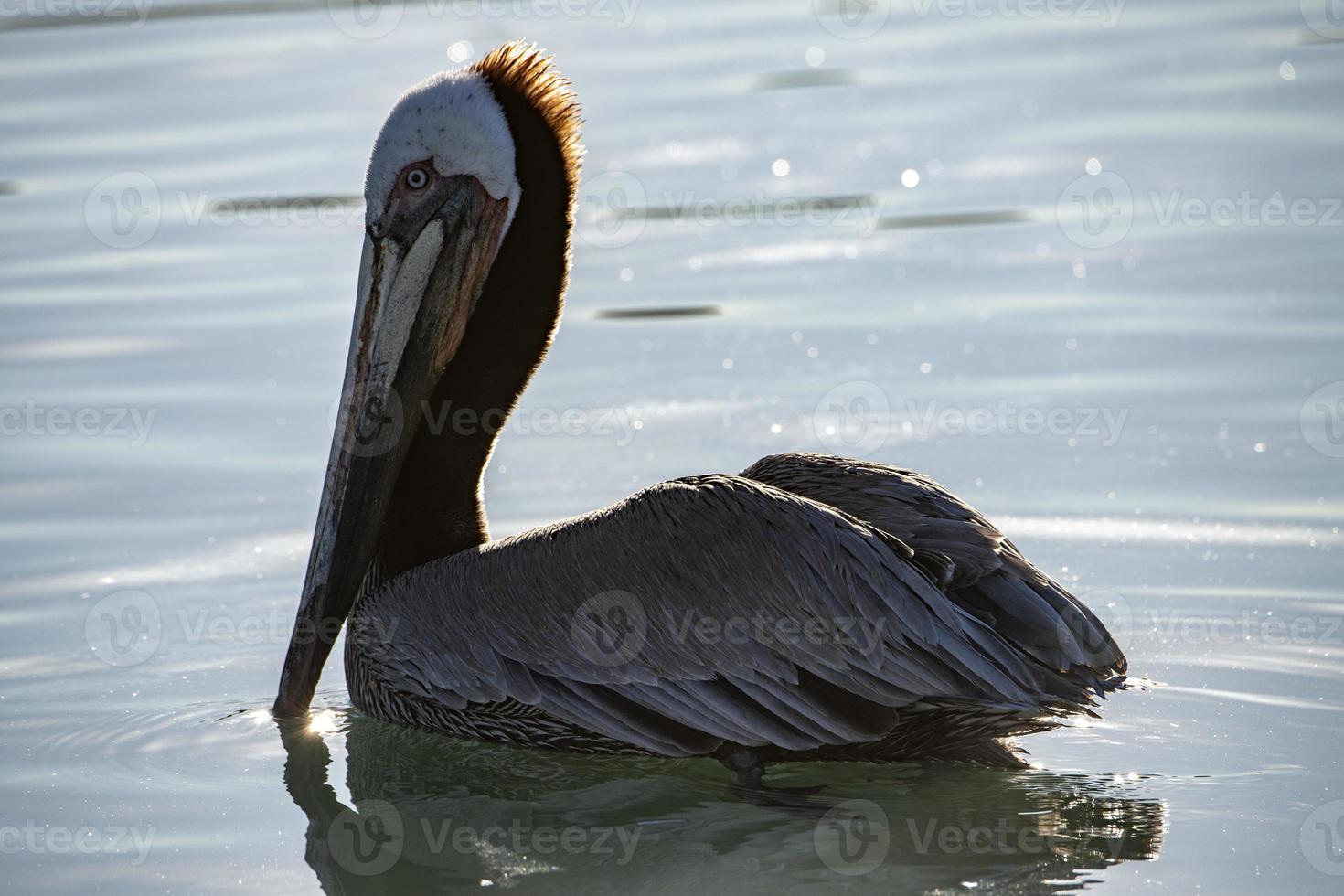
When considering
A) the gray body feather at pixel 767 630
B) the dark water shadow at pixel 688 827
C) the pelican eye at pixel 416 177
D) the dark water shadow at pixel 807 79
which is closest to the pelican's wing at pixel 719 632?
the gray body feather at pixel 767 630

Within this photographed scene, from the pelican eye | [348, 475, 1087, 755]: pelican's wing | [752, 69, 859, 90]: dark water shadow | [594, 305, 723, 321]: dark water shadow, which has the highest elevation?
[752, 69, 859, 90]: dark water shadow

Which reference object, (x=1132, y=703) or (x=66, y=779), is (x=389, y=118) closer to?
(x=66, y=779)

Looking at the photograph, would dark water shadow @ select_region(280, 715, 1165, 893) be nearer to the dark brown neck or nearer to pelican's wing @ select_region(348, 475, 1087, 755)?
pelican's wing @ select_region(348, 475, 1087, 755)

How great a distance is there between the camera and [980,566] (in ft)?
13.5

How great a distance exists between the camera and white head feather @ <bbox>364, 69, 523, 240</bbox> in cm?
475

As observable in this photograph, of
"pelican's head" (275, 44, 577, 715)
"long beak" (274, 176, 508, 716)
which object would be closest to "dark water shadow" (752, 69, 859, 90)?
"pelican's head" (275, 44, 577, 715)

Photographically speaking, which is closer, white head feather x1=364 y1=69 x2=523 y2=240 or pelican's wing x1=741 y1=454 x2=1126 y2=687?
pelican's wing x1=741 y1=454 x2=1126 y2=687

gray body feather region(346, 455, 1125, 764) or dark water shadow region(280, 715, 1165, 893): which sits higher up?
gray body feather region(346, 455, 1125, 764)

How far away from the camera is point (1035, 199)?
Result: 27.0ft

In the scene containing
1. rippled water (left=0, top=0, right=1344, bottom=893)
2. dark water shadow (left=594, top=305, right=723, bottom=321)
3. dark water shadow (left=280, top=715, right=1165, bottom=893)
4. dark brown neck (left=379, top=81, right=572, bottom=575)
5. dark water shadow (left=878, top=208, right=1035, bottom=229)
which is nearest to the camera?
dark water shadow (left=280, top=715, right=1165, bottom=893)

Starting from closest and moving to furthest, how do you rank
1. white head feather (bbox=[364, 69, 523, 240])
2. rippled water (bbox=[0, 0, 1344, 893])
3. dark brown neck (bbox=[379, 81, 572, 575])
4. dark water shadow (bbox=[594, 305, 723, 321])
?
rippled water (bbox=[0, 0, 1344, 893]), white head feather (bbox=[364, 69, 523, 240]), dark brown neck (bbox=[379, 81, 572, 575]), dark water shadow (bbox=[594, 305, 723, 321])

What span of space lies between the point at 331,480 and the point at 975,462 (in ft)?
7.28

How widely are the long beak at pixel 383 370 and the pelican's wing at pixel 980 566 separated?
1.06 meters

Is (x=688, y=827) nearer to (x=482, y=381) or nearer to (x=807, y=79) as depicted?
(x=482, y=381)
